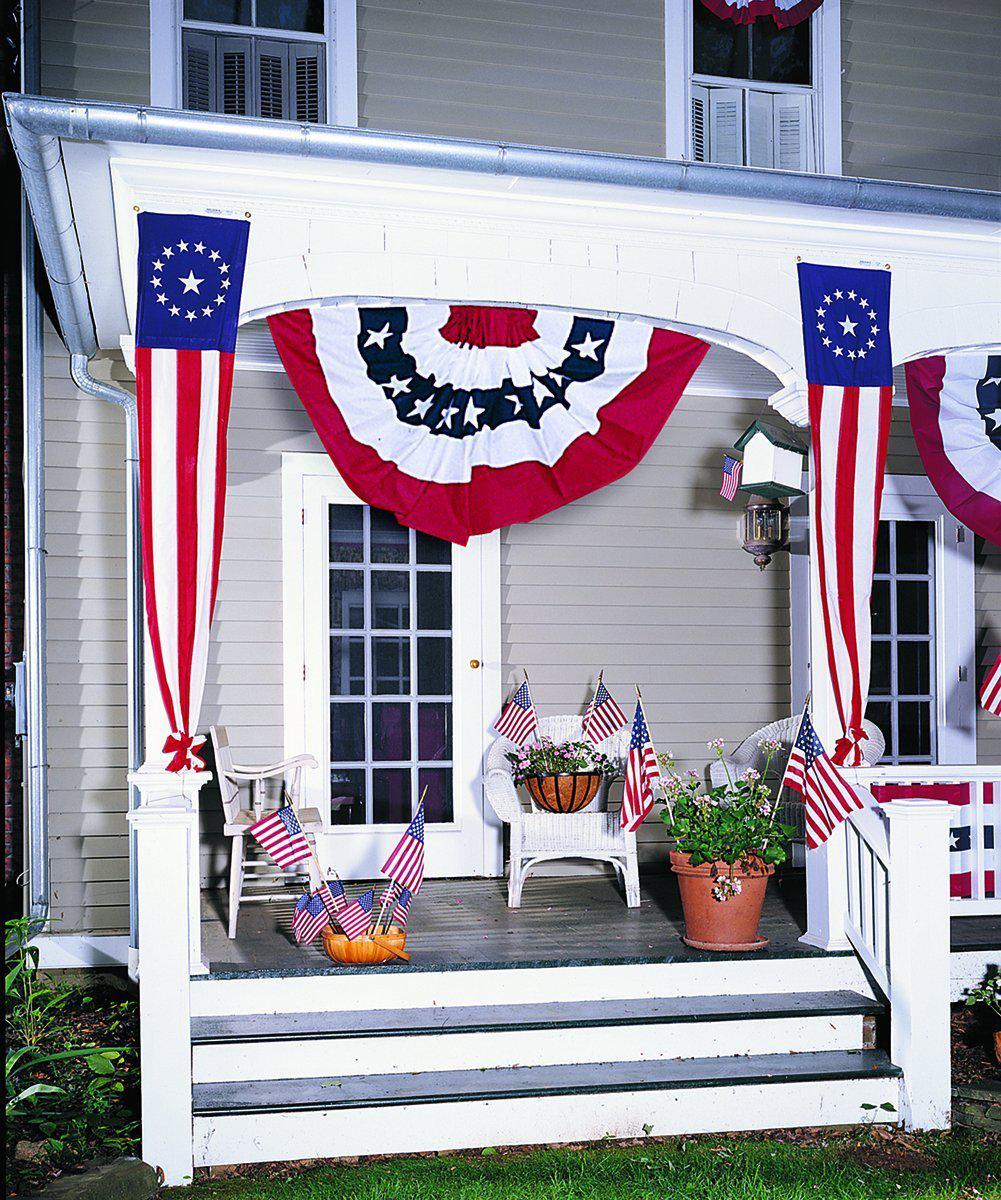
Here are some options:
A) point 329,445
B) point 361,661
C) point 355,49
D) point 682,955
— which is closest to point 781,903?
point 682,955

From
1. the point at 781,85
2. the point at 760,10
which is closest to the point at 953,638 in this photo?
the point at 781,85

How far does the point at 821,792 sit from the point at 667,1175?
5.01 feet

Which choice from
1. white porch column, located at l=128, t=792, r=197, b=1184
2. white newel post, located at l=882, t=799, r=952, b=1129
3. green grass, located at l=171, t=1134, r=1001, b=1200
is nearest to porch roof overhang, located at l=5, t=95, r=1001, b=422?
white newel post, located at l=882, t=799, r=952, b=1129

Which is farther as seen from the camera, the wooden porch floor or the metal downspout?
the metal downspout

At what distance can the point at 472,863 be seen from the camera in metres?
6.65

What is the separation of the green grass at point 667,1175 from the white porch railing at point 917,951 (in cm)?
20

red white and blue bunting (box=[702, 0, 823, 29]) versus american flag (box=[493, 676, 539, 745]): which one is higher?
red white and blue bunting (box=[702, 0, 823, 29])

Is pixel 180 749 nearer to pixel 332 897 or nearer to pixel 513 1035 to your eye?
pixel 332 897

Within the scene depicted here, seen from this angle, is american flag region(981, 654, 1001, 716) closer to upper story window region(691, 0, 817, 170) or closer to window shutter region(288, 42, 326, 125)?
upper story window region(691, 0, 817, 170)

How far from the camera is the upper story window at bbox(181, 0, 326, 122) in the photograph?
5.89 metres

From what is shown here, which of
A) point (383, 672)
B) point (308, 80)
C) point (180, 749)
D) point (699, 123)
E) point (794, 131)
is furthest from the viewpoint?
point (383, 672)

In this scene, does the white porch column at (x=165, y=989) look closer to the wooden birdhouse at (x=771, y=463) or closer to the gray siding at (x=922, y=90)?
the wooden birdhouse at (x=771, y=463)

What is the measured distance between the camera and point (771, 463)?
5398 millimetres

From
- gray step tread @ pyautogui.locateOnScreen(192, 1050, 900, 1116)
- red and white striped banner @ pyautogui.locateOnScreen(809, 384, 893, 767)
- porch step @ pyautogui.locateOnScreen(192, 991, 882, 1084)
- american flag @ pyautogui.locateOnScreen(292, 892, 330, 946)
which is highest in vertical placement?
red and white striped banner @ pyautogui.locateOnScreen(809, 384, 893, 767)
